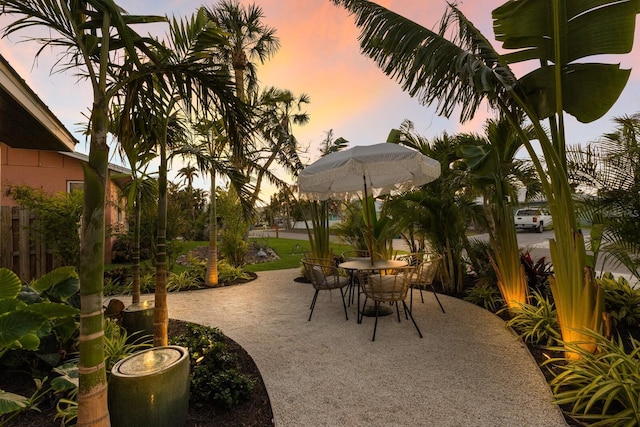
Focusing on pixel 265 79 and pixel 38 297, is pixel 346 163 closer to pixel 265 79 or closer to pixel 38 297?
pixel 38 297

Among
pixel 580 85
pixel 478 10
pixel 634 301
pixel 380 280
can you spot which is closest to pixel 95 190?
pixel 380 280

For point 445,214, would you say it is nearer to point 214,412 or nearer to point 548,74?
point 548,74

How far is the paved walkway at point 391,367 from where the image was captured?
8.07 ft

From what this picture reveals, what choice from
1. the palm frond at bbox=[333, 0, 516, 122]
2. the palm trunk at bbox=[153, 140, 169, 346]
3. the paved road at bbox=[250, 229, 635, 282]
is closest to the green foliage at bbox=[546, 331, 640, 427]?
the paved road at bbox=[250, 229, 635, 282]

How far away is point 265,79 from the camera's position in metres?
13.8

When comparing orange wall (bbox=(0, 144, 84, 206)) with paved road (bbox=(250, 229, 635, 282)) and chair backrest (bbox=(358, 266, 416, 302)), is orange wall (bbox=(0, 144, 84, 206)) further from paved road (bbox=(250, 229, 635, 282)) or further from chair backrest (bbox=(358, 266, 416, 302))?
chair backrest (bbox=(358, 266, 416, 302))

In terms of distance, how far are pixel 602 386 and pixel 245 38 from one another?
1530cm

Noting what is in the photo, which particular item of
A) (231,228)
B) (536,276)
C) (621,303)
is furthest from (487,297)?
(231,228)

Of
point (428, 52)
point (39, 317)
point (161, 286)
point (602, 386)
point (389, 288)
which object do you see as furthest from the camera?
point (389, 288)

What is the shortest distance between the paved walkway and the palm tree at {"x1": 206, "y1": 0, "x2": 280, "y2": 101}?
34.9 feet

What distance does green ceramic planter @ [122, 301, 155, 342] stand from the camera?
145 inches

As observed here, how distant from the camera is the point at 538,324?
12.2 feet

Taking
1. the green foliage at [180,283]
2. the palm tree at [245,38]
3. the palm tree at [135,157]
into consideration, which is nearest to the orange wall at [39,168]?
the green foliage at [180,283]

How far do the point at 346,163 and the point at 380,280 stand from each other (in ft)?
5.95
